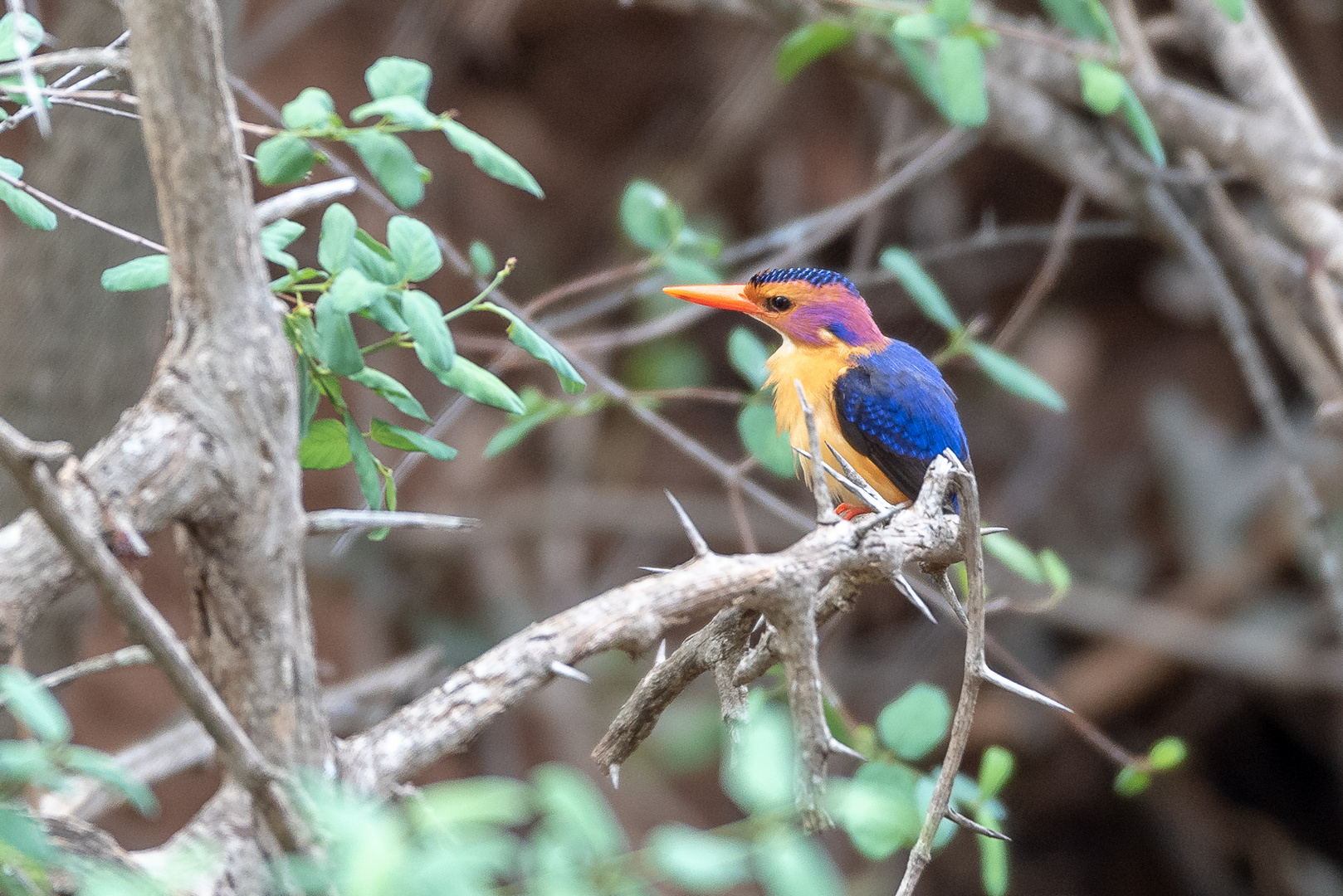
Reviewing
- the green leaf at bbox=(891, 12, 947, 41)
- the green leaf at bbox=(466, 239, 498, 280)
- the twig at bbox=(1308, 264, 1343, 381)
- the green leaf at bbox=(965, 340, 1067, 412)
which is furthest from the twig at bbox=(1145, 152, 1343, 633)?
the green leaf at bbox=(466, 239, 498, 280)

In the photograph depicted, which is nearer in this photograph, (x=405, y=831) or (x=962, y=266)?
(x=405, y=831)

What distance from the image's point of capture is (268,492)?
1.04 m

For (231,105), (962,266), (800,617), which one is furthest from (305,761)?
(962,266)

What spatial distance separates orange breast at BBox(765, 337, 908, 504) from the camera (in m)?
2.44

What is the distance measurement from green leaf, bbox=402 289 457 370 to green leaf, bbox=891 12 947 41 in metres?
1.23

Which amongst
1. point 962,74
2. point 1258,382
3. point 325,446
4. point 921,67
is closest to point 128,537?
point 325,446

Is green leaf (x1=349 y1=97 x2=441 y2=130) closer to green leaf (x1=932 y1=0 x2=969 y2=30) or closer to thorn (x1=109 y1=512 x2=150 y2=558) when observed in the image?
thorn (x1=109 y1=512 x2=150 y2=558)

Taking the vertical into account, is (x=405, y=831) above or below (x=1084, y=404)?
above

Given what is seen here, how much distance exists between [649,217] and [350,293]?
4.79ft

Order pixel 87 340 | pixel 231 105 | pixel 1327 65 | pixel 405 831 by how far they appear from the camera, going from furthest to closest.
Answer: pixel 1327 65 → pixel 87 340 → pixel 231 105 → pixel 405 831

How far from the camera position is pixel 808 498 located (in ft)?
17.3

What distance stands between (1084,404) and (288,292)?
4.95 metres

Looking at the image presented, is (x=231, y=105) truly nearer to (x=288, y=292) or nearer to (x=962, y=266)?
(x=288, y=292)

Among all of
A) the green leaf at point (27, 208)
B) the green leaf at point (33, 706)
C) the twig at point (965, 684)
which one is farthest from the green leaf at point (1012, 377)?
the green leaf at point (33, 706)
